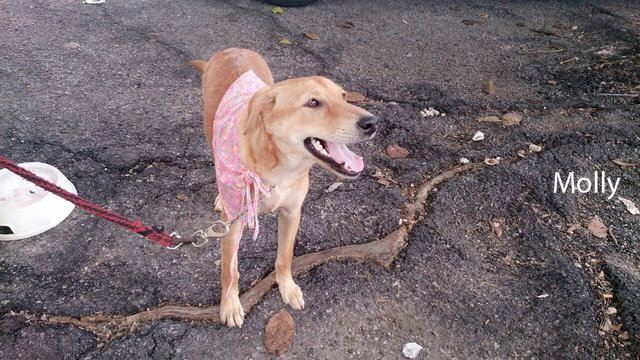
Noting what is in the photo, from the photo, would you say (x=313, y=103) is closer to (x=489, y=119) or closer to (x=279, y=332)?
(x=279, y=332)

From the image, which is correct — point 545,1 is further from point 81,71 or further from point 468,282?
point 81,71

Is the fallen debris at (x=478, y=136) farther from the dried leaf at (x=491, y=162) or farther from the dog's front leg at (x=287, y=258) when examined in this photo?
the dog's front leg at (x=287, y=258)

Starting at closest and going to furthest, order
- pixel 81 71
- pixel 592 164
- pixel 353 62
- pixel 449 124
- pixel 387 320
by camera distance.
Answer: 1. pixel 387 320
2. pixel 592 164
3. pixel 449 124
4. pixel 81 71
5. pixel 353 62

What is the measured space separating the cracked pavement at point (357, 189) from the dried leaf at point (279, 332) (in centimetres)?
4

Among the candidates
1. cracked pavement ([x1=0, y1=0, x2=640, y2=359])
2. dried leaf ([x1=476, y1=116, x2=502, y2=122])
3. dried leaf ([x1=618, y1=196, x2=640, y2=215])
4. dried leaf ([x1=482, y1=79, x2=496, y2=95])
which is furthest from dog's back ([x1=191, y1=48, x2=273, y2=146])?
dried leaf ([x1=618, y1=196, x2=640, y2=215])

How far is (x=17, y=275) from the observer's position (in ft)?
8.25

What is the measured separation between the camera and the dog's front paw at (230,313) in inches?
92.4

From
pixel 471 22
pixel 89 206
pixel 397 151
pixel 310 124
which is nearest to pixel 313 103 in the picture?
pixel 310 124

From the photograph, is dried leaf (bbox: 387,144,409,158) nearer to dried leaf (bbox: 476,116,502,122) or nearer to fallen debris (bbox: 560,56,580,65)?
dried leaf (bbox: 476,116,502,122)

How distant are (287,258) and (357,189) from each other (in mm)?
989

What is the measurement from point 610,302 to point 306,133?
1970 mm

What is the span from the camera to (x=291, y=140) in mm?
2029

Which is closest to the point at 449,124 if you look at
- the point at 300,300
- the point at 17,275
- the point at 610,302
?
the point at 610,302

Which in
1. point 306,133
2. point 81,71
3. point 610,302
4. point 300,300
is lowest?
point 81,71
